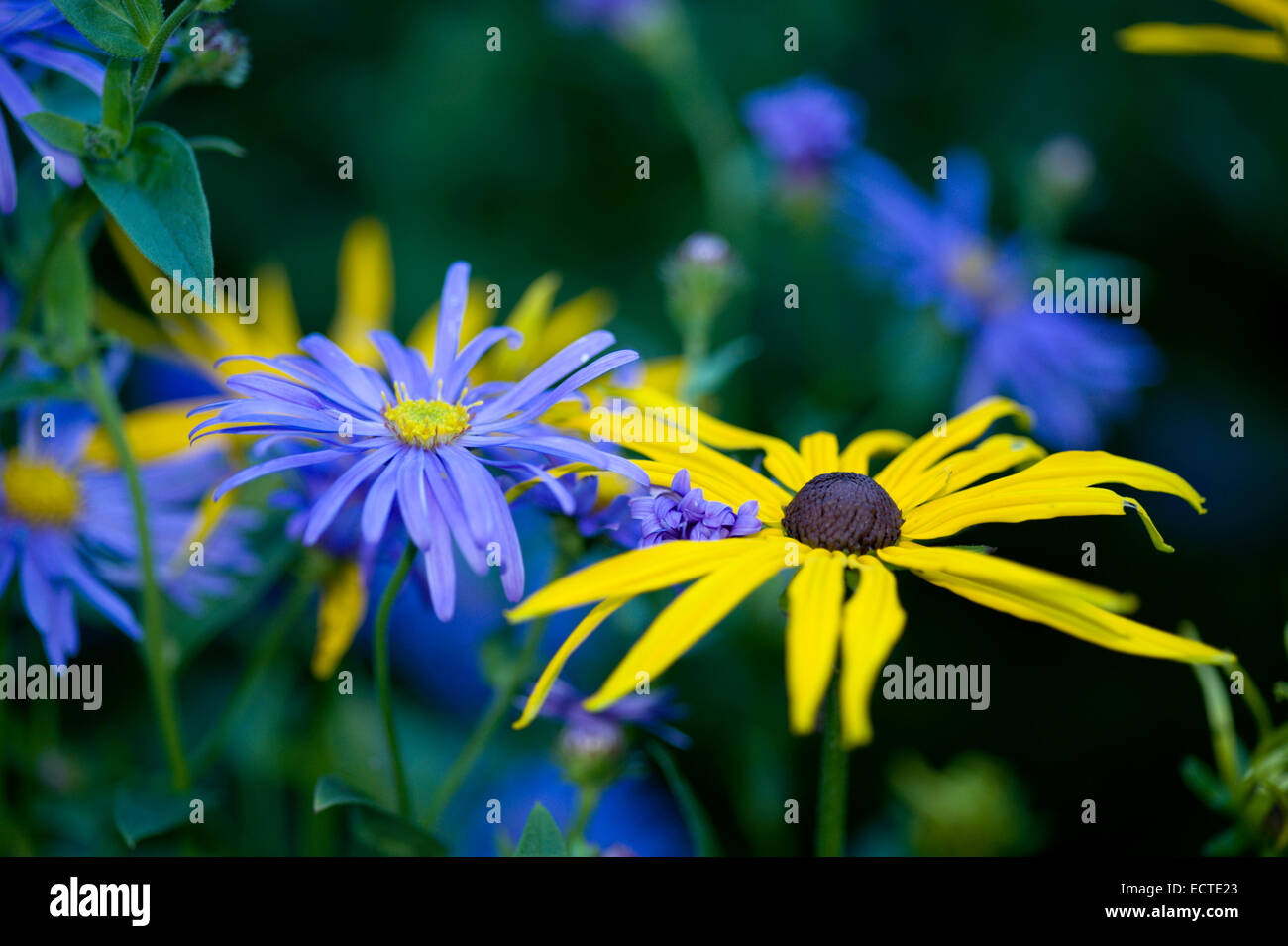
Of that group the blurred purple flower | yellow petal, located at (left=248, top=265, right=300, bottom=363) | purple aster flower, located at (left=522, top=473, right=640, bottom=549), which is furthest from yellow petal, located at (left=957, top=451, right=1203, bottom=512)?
the blurred purple flower

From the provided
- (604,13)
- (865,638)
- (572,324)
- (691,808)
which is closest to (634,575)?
(865,638)

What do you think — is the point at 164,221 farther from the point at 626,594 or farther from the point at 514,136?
the point at 514,136

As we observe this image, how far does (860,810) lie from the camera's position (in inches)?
66.9

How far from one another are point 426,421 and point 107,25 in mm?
360

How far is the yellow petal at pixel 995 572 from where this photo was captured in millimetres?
675

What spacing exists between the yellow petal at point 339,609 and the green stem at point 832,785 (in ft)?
1.62

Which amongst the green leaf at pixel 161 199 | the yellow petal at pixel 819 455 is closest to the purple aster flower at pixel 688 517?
the yellow petal at pixel 819 455

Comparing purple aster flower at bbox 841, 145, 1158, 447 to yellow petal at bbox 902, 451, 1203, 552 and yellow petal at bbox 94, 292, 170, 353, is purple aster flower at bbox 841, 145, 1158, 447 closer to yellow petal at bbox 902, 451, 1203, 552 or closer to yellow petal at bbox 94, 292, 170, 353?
yellow petal at bbox 902, 451, 1203, 552

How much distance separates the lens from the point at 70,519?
1.17 meters

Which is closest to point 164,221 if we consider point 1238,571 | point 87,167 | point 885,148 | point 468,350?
point 87,167

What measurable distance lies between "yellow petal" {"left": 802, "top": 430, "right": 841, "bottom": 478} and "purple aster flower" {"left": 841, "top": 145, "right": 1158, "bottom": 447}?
2.40 feet

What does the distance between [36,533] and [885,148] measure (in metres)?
1.64

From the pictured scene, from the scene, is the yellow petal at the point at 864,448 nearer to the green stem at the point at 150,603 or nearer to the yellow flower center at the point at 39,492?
the green stem at the point at 150,603

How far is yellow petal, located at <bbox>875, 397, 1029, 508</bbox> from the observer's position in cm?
94
